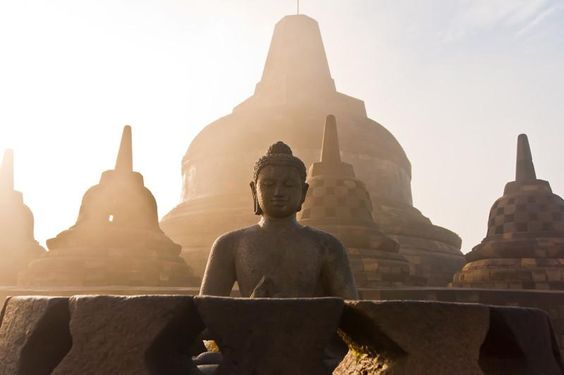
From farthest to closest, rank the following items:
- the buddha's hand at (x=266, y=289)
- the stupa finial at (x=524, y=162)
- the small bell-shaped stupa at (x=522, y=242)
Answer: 1. the stupa finial at (x=524, y=162)
2. the small bell-shaped stupa at (x=522, y=242)
3. the buddha's hand at (x=266, y=289)

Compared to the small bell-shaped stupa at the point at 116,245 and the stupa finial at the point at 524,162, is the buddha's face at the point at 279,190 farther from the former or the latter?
the stupa finial at the point at 524,162

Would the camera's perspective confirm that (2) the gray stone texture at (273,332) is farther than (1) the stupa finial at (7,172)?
No

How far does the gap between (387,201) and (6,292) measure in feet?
41.2

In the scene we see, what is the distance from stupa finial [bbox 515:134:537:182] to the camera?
13432 millimetres

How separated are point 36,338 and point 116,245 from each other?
11.0 meters

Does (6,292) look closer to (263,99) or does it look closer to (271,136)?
(271,136)

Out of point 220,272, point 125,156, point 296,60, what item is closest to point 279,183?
point 220,272

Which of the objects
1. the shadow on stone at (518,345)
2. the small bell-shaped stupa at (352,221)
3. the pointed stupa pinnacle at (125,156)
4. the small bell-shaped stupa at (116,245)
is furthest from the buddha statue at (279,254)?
the pointed stupa pinnacle at (125,156)

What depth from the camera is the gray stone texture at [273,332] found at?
1.60m

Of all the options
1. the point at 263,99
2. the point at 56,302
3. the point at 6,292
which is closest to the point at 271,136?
the point at 263,99

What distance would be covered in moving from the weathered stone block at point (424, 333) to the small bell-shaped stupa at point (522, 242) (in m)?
10.9

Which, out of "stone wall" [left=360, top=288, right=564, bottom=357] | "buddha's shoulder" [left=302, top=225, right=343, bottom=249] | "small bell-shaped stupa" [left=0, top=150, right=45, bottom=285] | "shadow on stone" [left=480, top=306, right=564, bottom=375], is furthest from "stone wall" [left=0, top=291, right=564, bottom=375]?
"small bell-shaped stupa" [left=0, top=150, right=45, bottom=285]

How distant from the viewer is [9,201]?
17438mm

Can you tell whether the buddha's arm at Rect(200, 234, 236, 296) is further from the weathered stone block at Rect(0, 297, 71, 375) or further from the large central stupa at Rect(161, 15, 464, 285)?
the large central stupa at Rect(161, 15, 464, 285)
